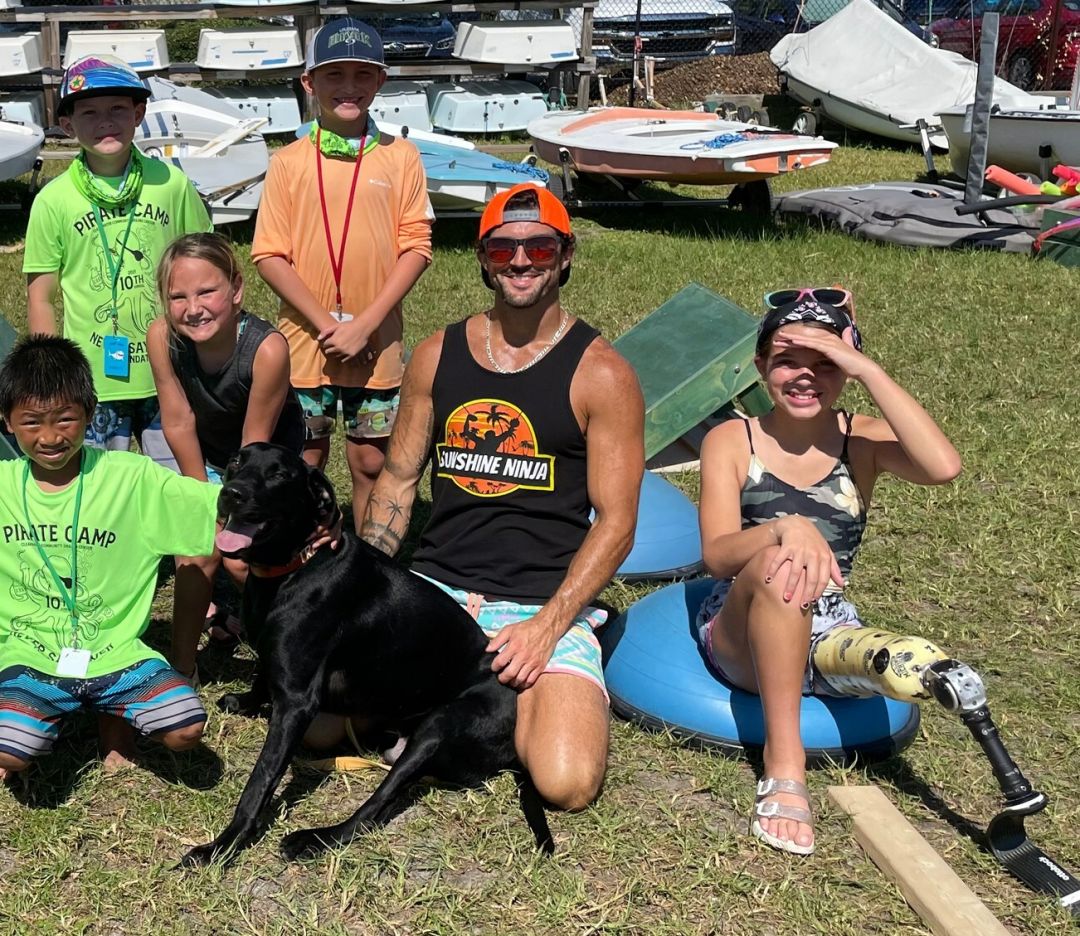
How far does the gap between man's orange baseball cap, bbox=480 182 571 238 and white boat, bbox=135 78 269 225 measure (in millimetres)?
7254

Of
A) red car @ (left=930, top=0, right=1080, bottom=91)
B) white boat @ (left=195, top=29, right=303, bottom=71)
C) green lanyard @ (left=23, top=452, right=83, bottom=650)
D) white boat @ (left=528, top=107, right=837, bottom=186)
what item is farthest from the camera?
red car @ (left=930, top=0, right=1080, bottom=91)

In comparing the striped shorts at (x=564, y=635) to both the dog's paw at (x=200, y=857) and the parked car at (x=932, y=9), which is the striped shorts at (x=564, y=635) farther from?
the parked car at (x=932, y=9)

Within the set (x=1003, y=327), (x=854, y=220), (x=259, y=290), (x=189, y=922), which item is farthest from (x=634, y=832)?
(x=854, y=220)

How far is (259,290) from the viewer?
9570mm

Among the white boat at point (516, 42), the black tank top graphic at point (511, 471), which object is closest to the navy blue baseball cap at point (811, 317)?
the black tank top graphic at point (511, 471)

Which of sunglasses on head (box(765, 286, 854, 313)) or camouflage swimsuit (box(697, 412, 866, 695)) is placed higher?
sunglasses on head (box(765, 286, 854, 313))

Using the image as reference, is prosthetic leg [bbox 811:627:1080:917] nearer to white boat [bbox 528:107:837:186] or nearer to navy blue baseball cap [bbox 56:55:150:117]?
navy blue baseball cap [bbox 56:55:150:117]

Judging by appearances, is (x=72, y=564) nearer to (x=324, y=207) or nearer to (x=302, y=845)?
(x=302, y=845)

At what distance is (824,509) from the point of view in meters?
3.54

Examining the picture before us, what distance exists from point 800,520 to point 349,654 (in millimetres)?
1241

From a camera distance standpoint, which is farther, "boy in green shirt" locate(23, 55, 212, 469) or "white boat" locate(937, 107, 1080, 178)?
"white boat" locate(937, 107, 1080, 178)

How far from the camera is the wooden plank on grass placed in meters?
2.88

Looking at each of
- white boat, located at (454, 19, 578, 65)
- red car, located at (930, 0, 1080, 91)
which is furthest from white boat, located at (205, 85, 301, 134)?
red car, located at (930, 0, 1080, 91)

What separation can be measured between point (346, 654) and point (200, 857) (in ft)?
2.02
